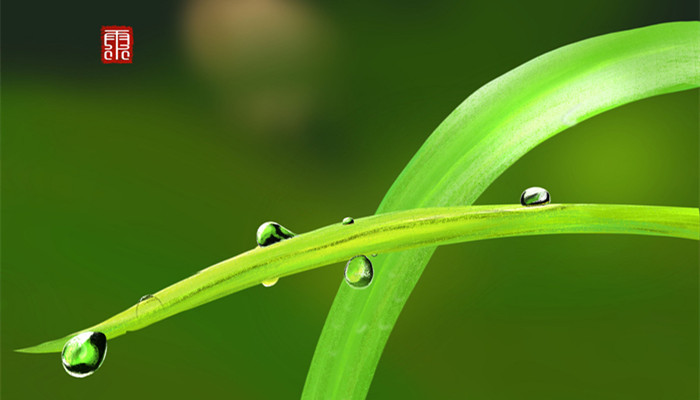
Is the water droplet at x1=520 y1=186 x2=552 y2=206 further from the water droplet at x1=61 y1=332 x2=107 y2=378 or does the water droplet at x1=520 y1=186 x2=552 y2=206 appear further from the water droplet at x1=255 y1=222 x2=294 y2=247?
the water droplet at x1=61 y1=332 x2=107 y2=378

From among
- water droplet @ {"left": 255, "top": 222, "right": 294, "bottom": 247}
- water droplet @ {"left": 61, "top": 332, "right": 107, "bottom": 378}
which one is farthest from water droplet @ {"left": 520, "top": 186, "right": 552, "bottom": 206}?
water droplet @ {"left": 61, "top": 332, "right": 107, "bottom": 378}

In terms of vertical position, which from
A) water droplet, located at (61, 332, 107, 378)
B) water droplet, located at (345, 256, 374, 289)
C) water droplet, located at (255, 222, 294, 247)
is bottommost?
water droplet, located at (61, 332, 107, 378)

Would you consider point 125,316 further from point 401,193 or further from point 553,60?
point 553,60

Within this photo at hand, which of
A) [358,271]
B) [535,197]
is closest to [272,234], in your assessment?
[358,271]

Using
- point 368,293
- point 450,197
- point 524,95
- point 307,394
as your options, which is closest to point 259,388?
point 307,394

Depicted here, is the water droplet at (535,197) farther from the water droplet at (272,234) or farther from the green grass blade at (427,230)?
the water droplet at (272,234)

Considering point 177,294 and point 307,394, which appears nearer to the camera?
point 177,294

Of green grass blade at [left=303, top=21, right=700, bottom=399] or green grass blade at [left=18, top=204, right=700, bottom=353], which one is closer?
green grass blade at [left=18, top=204, right=700, bottom=353]
